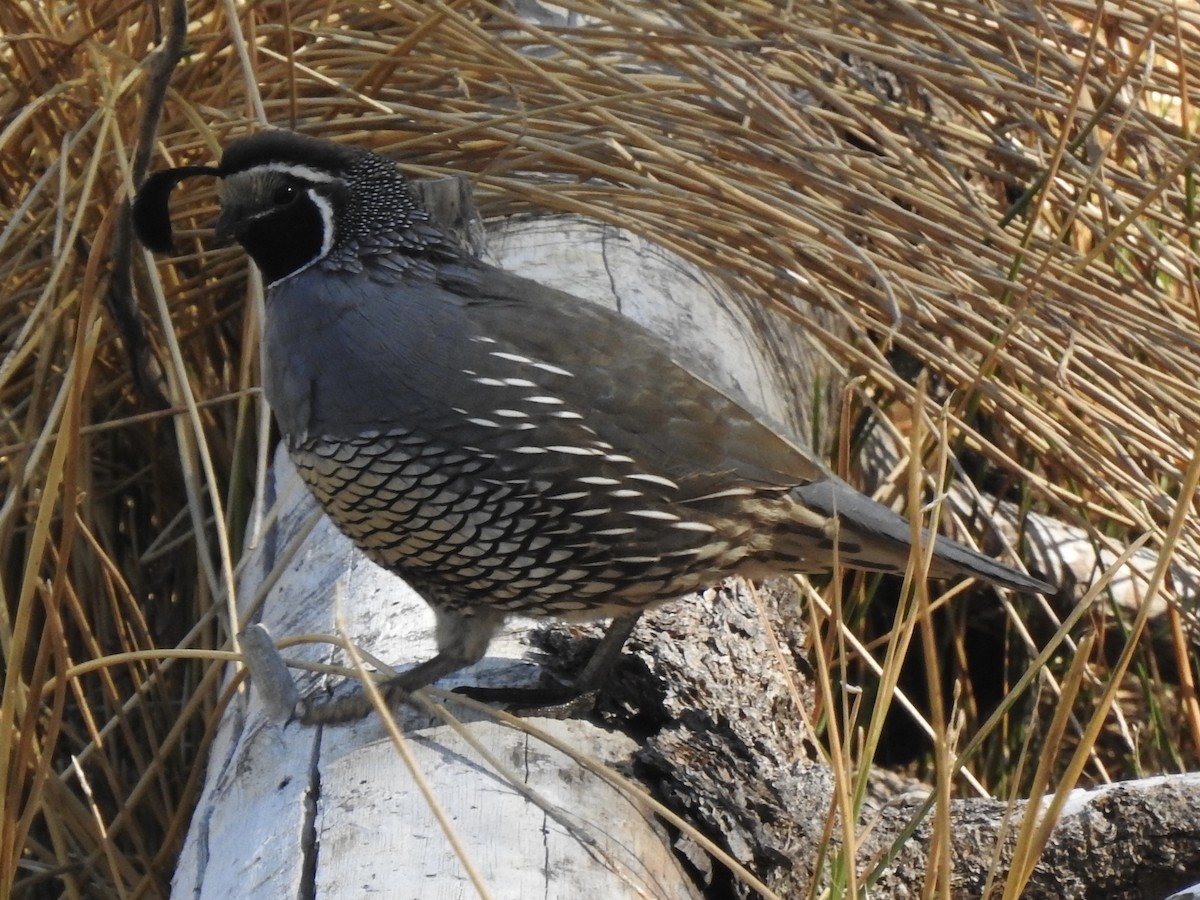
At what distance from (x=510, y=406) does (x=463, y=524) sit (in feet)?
0.59

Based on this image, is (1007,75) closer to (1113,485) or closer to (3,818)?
(1113,485)

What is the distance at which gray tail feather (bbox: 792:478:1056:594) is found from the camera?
6.98 feet

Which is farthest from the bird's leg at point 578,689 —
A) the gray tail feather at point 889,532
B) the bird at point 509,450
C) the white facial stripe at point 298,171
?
the white facial stripe at point 298,171

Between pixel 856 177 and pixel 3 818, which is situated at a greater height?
pixel 856 177

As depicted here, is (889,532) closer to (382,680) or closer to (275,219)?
(382,680)

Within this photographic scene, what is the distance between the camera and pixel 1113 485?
2627mm

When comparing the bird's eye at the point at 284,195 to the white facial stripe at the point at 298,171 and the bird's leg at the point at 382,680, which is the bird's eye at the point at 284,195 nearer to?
the white facial stripe at the point at 298,171

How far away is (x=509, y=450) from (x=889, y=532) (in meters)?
0.58

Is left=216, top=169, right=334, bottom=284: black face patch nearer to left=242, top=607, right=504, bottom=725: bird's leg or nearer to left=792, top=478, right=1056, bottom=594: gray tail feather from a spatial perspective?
left=242, top=607, right=504, bottom=725: bird's leg

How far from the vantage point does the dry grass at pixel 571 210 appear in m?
2.53

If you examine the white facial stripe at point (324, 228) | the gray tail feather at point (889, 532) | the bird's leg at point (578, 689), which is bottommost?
the bird's leg at point (578, 689)

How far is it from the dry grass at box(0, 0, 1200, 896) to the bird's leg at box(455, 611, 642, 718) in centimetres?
56

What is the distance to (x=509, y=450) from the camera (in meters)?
2.06

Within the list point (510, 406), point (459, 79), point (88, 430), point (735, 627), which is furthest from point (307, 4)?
point (735, 627)
